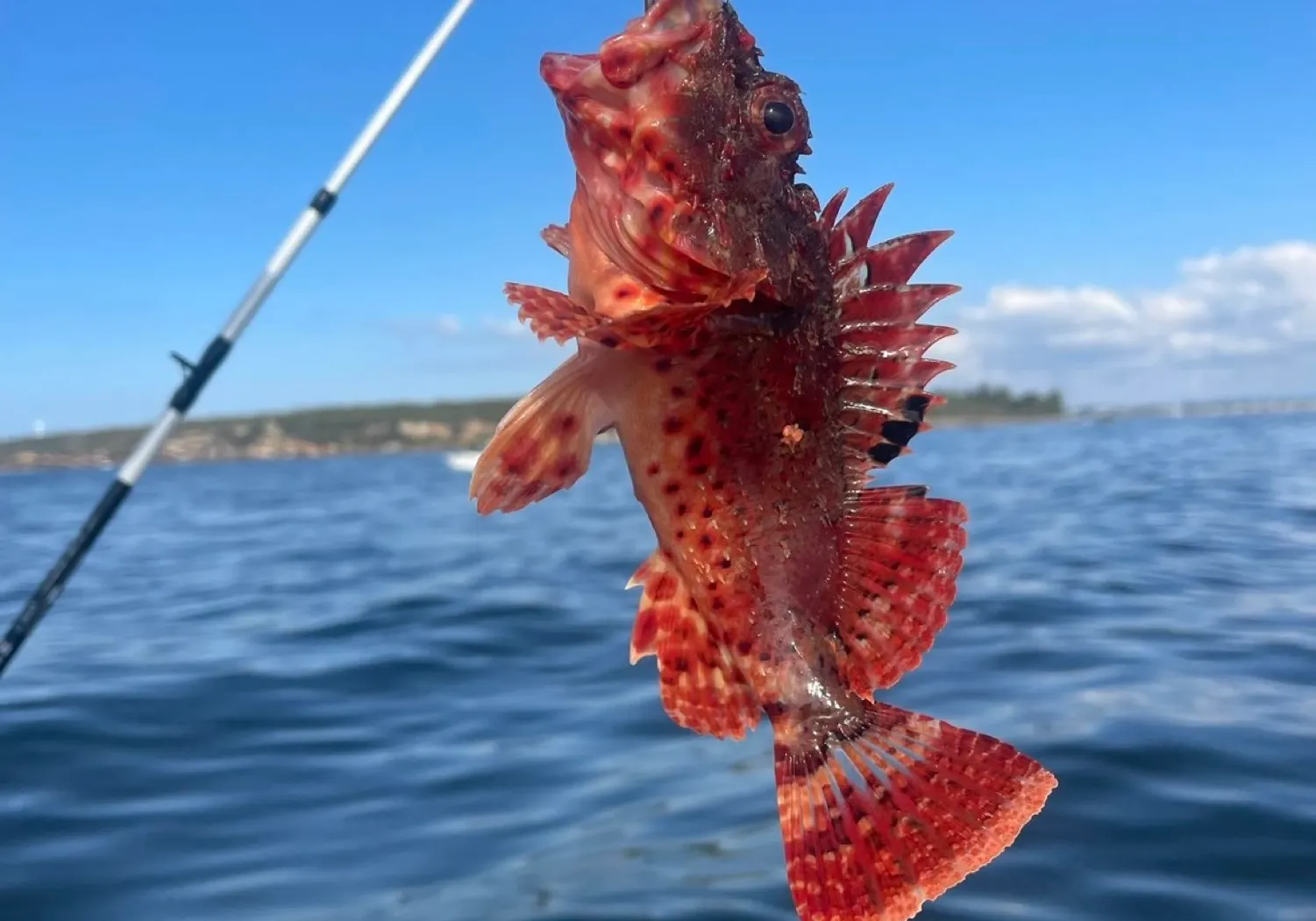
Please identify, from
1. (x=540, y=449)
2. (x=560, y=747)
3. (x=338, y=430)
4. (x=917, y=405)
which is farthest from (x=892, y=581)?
(x=338, y=430)

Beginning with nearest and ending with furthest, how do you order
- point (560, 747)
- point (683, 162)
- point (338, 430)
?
point (683, 162), point (560, 747), point (338, 430)

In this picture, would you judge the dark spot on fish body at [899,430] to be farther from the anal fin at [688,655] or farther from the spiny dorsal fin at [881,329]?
the anal fin at [688,655]

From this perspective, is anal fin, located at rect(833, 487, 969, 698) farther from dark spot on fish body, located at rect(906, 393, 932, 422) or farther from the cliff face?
the cliff face

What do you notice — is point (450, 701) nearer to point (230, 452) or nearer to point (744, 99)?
point (744, 99)

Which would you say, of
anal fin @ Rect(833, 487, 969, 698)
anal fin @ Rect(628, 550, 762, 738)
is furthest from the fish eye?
anal fin @ Rect(628, 550, 762, 738)

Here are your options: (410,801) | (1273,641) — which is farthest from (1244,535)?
(410,801)

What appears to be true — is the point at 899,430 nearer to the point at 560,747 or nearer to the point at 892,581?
the point at 892,581

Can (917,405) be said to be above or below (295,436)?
above
